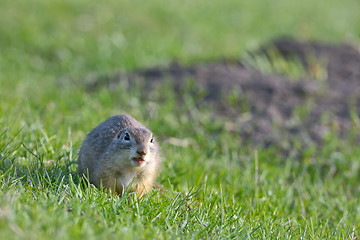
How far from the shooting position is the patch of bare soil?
7.29 meters

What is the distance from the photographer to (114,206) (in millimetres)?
3516

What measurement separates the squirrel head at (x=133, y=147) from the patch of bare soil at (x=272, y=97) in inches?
127

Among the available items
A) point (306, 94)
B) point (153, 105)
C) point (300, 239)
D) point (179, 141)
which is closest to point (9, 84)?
point (153, 105)

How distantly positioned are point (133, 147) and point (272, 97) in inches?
172

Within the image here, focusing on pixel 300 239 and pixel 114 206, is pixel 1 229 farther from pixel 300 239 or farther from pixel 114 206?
pixel 300 239

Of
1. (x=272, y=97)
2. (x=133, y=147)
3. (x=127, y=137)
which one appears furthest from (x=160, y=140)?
(x=133, y=147)

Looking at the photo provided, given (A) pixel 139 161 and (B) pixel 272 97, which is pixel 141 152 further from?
(B) pixel 272 97

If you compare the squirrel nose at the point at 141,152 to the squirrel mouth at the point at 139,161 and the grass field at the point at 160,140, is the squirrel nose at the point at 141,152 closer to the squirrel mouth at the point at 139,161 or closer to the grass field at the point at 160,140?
the squirrel mouth at the point at 139,161

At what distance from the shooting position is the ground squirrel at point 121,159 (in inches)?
157

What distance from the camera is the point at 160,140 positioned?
22.1 ft

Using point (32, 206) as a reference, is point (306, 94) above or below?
below

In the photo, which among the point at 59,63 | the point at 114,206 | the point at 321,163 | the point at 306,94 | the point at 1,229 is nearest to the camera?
the point at 1,229

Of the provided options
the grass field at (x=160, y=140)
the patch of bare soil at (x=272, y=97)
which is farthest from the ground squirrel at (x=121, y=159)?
the patch of bare soil at (x=272, y=97)

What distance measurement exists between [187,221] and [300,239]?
90cm
